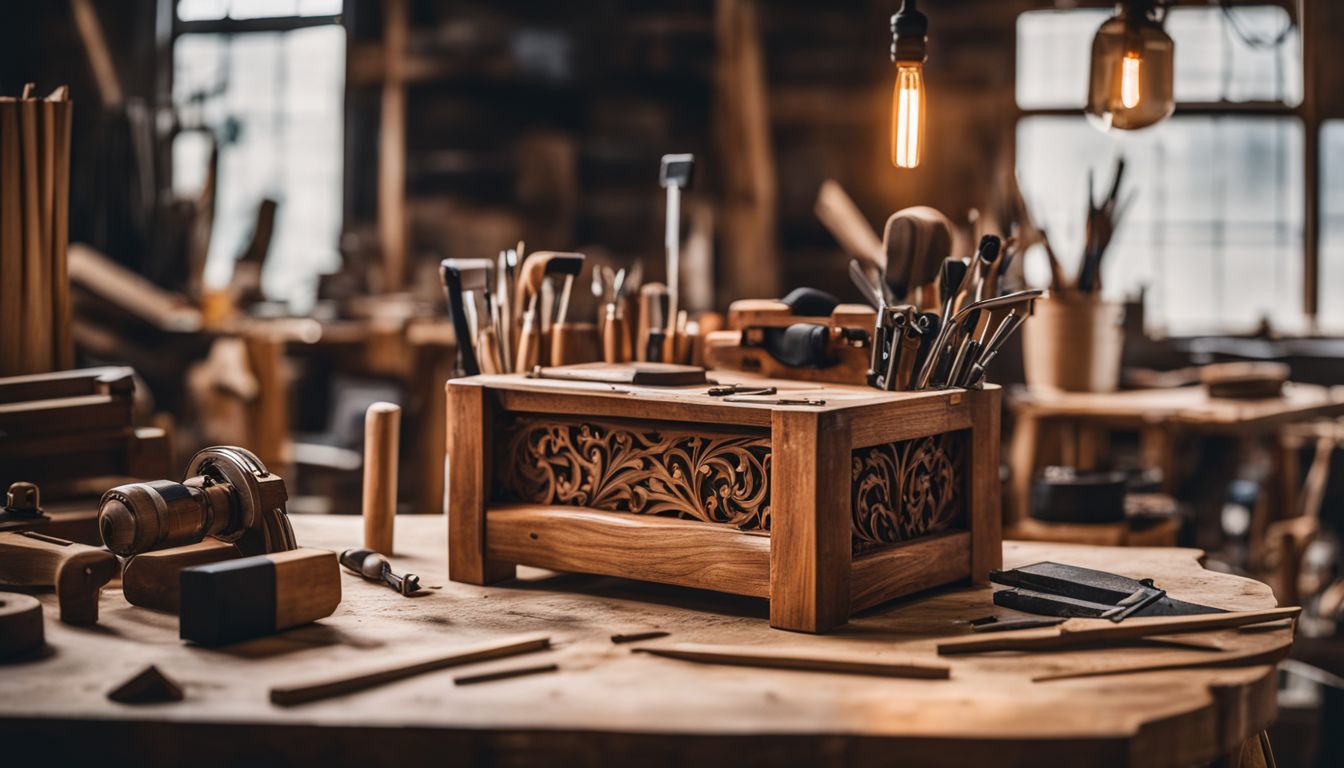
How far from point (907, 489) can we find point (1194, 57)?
17.2 ft

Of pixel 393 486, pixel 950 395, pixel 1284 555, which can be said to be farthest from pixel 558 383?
pixel 1284 555

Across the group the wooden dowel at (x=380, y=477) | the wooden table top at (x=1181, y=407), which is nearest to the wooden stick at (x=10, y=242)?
the wooden dowel at (x=380, y=477)

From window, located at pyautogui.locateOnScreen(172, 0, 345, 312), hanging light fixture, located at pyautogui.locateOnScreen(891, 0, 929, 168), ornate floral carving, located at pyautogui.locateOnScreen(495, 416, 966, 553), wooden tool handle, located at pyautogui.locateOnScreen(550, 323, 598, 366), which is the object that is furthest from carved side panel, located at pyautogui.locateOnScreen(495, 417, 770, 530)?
window, located at pyautogui.locateOnScreen(172, 0, 345, 312)

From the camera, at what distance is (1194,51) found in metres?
6.59

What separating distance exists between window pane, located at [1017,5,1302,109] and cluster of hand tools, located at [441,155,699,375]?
4561 mm

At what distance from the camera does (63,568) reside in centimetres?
193

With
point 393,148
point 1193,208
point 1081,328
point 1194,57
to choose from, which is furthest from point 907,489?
point 393,148

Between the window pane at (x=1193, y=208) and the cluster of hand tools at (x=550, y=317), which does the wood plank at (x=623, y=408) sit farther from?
the window pane at (x=1193, y=208)

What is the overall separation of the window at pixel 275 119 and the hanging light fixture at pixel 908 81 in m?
5.49

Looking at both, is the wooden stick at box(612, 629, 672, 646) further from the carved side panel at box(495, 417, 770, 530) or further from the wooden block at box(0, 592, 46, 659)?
the wooden block at box(0, 592, 46, 659)

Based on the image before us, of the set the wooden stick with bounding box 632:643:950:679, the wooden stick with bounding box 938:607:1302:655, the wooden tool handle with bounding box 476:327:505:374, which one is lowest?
the wooden stick with bounding box 632:643:950:679

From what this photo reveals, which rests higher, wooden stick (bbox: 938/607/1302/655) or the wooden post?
the wooden post

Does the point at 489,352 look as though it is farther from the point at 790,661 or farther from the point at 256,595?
the point at 790,661

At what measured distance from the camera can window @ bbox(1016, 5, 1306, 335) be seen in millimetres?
6547
